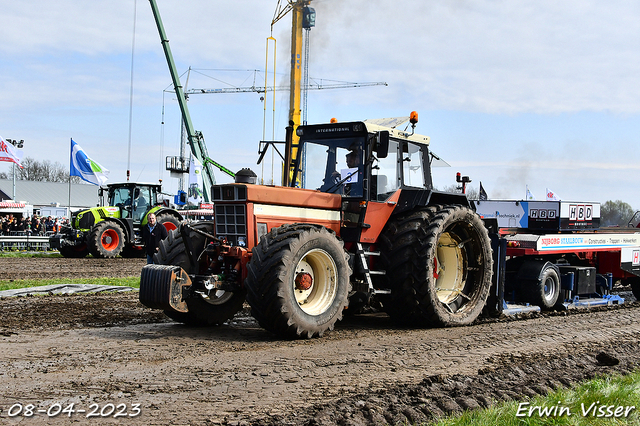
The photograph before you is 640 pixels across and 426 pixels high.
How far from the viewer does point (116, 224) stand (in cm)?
2050

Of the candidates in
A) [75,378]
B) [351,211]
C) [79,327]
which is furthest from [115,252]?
[75,378]

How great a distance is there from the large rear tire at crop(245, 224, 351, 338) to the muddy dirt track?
285 millimetres

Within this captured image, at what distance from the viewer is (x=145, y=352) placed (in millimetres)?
6031

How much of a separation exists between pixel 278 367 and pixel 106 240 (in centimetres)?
1643

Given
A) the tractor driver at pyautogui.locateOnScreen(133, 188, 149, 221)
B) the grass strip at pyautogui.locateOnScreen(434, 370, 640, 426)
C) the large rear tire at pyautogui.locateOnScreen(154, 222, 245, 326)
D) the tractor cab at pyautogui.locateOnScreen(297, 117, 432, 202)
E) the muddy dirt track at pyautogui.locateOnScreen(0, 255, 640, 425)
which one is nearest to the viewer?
the grass strip at pyautogui.locateOnScreen(434, 370, 640, 426)

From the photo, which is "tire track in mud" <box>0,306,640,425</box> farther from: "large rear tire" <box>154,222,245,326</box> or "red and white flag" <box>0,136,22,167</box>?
"red and white flag" <box>0,136,22,167</box>

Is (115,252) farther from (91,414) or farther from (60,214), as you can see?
(60,214)

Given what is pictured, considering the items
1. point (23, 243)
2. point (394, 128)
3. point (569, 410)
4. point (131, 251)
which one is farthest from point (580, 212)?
point (23, 243)

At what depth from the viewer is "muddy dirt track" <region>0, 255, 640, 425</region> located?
4246 mm

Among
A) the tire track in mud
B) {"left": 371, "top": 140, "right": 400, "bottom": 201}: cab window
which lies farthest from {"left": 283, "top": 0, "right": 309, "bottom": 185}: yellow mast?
the tire track in mud

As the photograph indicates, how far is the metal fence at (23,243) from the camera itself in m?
24.0

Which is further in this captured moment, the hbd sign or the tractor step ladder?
the hbd sign

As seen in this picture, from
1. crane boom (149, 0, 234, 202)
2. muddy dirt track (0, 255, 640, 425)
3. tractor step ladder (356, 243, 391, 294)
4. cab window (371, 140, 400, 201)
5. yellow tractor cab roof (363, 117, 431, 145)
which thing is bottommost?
muddy dirt track (0, 255, 640, 425)

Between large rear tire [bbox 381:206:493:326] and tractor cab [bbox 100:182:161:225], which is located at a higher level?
tractor cab [bbox 100:182:161:225]
